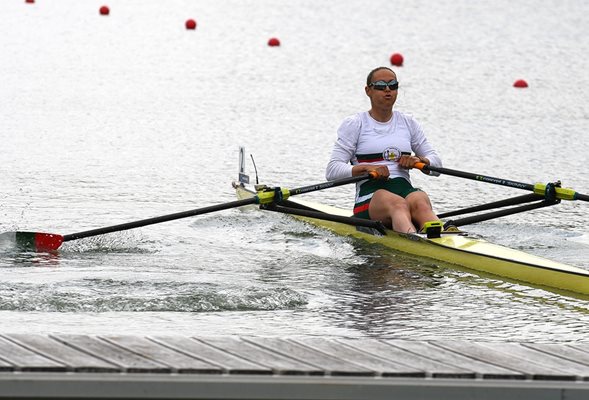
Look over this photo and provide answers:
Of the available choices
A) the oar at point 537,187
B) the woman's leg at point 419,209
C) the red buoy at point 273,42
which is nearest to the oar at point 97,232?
the woman's leg at point 419,209

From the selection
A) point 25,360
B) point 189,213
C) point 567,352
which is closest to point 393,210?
point 189,213

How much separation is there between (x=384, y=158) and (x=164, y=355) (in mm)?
4940

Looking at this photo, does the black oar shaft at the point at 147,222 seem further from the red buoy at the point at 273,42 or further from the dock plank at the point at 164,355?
the red buoy at the point at 273,42

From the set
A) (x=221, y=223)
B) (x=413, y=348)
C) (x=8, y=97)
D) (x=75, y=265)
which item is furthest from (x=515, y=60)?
(x=413, y=348)

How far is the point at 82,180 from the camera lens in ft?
40.6

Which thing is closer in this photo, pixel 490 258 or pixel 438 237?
pixel 490 258

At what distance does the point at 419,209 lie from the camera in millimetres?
9055

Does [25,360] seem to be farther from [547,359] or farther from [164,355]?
[547,359]

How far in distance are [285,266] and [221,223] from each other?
1.77m

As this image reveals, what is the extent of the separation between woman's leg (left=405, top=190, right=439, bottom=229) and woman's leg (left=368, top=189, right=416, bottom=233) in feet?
0.13

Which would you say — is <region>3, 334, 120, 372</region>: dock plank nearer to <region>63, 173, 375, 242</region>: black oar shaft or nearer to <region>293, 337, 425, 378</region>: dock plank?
<region>293, 337, 425, 378</region>: dock plank

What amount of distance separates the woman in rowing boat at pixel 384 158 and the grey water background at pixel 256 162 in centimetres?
32

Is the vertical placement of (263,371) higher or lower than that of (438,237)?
lower

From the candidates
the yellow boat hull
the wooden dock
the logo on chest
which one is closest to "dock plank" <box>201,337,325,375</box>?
the wooden dock
